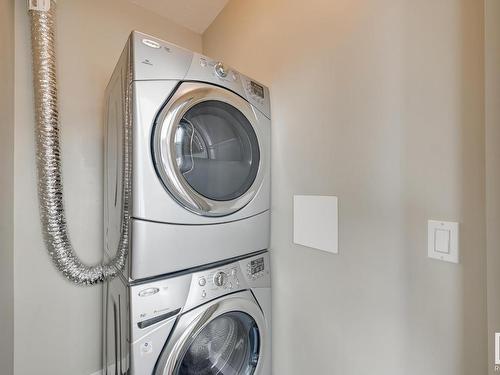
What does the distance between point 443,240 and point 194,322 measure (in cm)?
91

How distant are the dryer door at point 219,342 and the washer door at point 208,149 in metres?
0.42

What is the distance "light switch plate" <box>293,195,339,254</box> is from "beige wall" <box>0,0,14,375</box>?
4.28 feet

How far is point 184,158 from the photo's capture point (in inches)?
38.5

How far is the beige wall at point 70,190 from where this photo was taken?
4.03 ft

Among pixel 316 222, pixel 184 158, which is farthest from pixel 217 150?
pixel 316 222

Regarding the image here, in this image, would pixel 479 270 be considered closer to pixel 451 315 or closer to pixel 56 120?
pixel 451 315

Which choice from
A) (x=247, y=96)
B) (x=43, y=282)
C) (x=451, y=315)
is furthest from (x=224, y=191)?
(x=43, y=282)

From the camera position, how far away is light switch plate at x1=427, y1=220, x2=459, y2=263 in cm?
69

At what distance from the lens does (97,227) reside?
57.0 inches

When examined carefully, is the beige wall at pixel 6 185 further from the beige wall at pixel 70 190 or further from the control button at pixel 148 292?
the control button at pixel 148 292

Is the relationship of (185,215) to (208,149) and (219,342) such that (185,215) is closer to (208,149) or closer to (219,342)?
(208,149)

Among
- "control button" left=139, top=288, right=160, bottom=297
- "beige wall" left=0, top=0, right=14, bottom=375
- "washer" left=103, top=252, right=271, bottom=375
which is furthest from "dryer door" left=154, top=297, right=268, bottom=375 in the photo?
"beige wall" left=0, top=0, right=14, bottom=375

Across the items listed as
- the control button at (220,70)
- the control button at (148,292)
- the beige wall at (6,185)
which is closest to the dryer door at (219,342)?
the control button at (148,292)

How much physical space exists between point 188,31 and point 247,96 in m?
1.16
